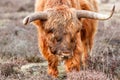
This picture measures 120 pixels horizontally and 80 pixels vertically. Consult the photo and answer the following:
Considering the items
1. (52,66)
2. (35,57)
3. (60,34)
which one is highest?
(60,34)

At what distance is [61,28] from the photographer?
8.96m

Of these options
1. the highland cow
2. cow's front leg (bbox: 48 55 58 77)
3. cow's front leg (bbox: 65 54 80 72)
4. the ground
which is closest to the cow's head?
the highland cow

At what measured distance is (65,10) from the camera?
30.2 ft

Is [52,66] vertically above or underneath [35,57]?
above

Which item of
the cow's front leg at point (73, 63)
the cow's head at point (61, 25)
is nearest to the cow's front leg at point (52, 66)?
the cow's front leg at point (73, 63)

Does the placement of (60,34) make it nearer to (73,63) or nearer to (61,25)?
(61,25)

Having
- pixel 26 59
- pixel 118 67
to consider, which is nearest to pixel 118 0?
pixel 26 59

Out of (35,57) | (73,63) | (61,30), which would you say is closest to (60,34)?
(61,30)

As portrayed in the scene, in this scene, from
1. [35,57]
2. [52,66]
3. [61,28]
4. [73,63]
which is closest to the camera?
[61,28]

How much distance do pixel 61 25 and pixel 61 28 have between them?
59 mm

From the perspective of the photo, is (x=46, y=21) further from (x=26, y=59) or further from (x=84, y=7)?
(x=26, y=59)

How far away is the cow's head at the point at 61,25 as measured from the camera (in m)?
8.96

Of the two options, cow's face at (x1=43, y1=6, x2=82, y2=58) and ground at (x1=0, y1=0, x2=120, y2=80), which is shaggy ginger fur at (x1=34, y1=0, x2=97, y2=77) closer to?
cow's face at (x1=43, y1=6, x2=82, y2=58)

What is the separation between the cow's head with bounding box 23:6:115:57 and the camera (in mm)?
8961
